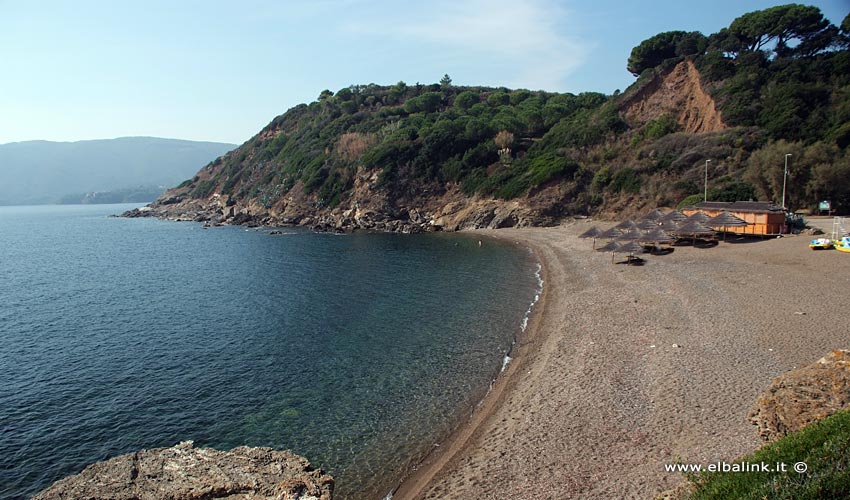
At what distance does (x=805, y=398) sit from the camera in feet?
31.8

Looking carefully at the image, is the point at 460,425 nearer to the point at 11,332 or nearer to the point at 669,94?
the point at 11,332

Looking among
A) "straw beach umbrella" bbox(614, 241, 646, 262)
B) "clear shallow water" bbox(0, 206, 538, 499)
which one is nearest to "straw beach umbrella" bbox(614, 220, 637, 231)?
"straw beach umbrella" bbox(614, 241, 646, 262)

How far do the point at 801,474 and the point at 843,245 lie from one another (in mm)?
35560

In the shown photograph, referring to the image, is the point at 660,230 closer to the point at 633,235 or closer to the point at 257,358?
the point at 633,235

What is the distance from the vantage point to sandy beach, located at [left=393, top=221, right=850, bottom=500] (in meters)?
12.4

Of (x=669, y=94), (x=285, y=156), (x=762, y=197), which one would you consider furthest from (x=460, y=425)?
(x=285, y=156)

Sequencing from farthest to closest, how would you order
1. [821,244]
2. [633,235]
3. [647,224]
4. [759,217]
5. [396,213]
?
[396,213]
[647,224]
[759,217]
[633,235]
[821,244]

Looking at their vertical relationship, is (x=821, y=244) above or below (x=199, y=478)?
above

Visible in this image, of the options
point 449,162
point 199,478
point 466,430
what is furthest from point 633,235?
point 449,162

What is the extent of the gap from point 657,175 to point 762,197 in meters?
13.8

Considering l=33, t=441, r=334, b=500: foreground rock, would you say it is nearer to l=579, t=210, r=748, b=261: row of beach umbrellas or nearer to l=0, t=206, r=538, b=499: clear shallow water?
l=0, t=206, r=538, b=499: clear shallow water

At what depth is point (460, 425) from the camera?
631 inches

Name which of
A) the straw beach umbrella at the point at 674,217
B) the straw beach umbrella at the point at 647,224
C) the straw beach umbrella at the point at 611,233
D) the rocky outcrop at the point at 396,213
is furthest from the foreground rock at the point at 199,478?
the rocky outcrop at the point at 396,213

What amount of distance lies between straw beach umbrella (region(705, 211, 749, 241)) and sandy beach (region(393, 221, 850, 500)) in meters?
7.65
